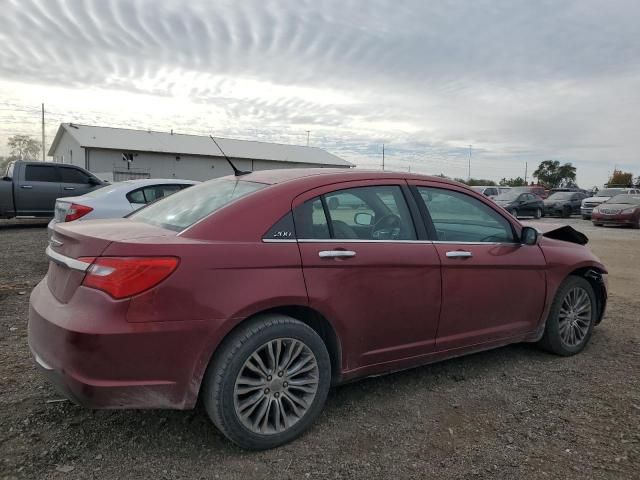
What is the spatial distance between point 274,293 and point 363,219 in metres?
0.91

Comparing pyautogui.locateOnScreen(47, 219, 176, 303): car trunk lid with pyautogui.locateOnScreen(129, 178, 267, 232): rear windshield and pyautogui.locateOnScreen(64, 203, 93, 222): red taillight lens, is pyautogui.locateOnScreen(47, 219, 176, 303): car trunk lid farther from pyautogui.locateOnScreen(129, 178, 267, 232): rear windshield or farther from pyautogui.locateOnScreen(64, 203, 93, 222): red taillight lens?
pyautogui.locateOnScreen(64, 203, 93, 222): red taillight lens

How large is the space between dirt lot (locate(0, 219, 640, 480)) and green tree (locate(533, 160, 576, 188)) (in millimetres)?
77316

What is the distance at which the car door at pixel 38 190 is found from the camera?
13.0 meters

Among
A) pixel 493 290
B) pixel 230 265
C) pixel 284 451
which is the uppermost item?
pixel 230 265

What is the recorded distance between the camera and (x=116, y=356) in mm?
2525

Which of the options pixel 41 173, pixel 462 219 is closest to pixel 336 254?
pixel 462 219

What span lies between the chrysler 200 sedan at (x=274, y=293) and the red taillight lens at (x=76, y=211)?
3.86m

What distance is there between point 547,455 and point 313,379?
1369mm

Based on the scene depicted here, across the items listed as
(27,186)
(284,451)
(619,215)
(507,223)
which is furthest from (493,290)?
(619,215)

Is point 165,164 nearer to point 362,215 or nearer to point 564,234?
point 564,234

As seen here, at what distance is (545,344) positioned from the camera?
4430mm

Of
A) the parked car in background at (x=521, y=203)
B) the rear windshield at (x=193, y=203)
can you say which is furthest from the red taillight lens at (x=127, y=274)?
the parked car in background at (x=521, y=203)

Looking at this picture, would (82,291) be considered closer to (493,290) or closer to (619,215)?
(493,290)

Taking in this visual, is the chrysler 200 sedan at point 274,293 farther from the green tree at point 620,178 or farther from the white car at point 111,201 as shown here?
the green tree at point 620,178
